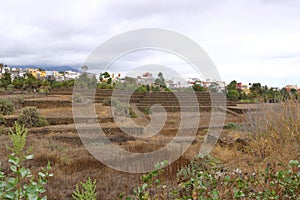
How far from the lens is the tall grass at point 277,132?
3786mm

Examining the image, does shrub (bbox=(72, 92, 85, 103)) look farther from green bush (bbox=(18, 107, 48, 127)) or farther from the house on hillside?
green bush (bbox=(18, 107, 48, 127))

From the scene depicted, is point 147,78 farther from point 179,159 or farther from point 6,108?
point 179,159

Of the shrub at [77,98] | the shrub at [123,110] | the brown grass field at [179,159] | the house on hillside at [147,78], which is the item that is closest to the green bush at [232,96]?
the house on hillside at [147,78]

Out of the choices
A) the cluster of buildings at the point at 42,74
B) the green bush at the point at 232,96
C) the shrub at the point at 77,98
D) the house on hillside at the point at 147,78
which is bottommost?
the shrub at the point at 77,98

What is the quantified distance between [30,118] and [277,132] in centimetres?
728

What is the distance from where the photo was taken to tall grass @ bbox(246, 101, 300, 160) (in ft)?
12.4

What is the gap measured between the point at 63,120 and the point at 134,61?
5520 mm

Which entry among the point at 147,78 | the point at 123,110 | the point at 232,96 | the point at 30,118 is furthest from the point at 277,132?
the point at 232,96

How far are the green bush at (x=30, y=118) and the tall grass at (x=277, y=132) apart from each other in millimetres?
6697

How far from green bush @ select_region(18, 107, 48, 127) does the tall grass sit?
6.70m

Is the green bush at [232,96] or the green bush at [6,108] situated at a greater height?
the green bush at [232,96]

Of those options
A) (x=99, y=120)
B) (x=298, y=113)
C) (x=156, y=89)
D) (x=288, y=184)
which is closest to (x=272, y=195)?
(x=288, y=184)

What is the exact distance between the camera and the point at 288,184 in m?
1.89

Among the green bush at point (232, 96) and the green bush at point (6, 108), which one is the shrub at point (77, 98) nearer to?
the green bush at point (6, 108)
